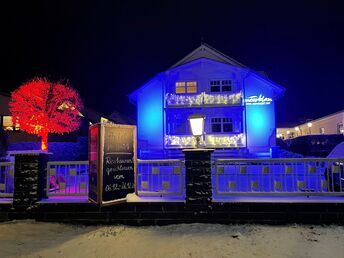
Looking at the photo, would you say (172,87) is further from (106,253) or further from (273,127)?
(106,253)

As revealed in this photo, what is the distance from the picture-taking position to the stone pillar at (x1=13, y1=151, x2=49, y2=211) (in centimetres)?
649

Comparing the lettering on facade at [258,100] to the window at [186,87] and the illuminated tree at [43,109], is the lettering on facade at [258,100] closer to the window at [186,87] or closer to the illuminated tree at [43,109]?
the window at [186,87]

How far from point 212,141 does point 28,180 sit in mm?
17346

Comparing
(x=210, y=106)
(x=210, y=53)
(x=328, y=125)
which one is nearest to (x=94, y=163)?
(x=210, y=106)

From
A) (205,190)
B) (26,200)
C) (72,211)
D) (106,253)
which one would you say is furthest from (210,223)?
(26,200)

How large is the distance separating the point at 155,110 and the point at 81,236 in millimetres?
18910

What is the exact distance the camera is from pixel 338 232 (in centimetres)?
544

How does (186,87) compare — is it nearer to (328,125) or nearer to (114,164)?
(114,164)

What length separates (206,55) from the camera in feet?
79.7

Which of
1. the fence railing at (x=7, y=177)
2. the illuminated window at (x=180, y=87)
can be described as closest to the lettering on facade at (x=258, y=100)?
the illuminated window at (x=180, y=87)

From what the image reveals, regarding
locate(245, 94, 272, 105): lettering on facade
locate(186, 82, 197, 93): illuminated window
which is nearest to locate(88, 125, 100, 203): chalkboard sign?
locate(186, 82, 197, 93): illuminated window

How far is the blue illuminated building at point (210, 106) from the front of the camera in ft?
74.7

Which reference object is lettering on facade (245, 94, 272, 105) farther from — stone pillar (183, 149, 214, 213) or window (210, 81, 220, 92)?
stone pillar (183, 149, 214, 213)

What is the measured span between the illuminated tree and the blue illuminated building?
21.8 ft
